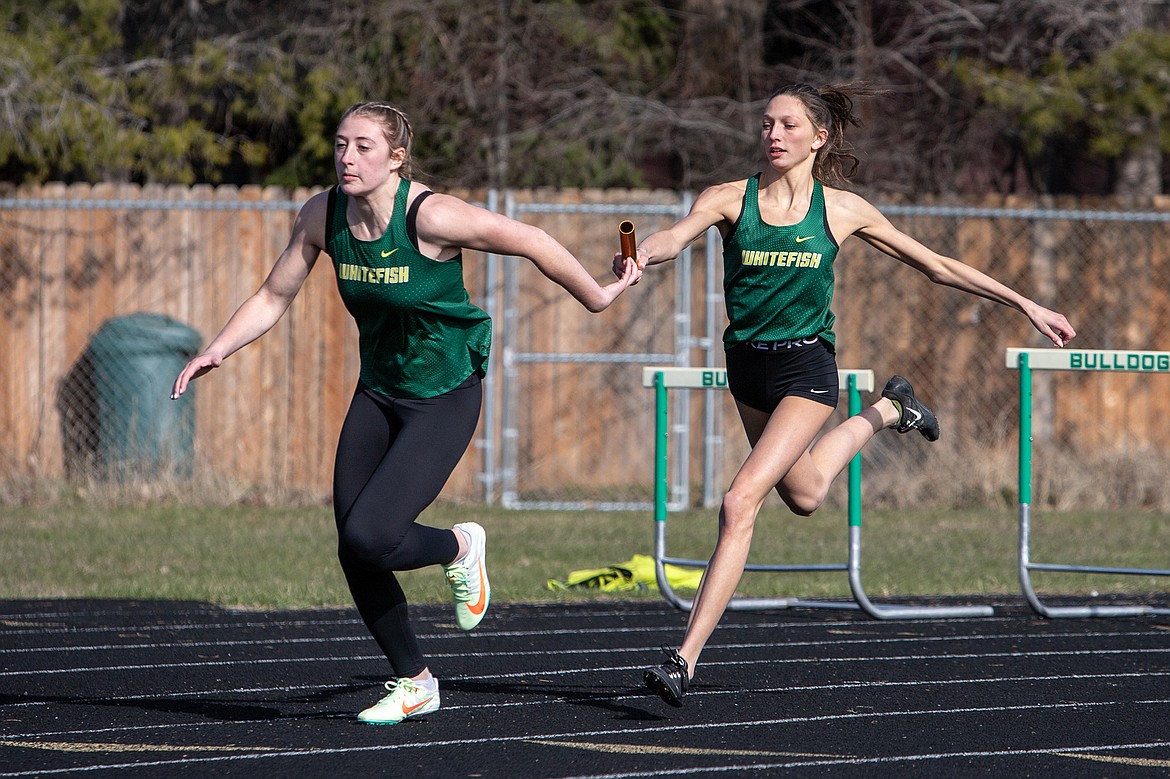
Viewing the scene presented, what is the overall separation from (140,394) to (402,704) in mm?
8460

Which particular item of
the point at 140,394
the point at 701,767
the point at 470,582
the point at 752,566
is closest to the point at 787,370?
the point at 470,582

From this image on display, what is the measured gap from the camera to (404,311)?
5.16 meters

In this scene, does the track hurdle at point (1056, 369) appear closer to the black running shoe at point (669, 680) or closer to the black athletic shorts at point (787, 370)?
the black athletic shorts at point (787, 370)

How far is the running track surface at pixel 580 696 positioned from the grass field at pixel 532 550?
695 mm

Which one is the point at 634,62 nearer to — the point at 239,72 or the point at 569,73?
the point at 569,73

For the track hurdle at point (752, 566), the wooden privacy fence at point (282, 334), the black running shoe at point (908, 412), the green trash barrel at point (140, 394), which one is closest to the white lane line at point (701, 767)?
the black running shoe at point (908, 412)

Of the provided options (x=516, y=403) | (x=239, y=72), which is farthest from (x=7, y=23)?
(x=516, y=403)

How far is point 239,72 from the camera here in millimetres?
16172

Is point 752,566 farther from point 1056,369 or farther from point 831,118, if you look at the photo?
point 831,118

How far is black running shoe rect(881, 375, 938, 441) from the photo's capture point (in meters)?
6.99

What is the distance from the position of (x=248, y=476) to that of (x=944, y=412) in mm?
6339

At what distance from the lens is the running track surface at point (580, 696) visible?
15.8ft

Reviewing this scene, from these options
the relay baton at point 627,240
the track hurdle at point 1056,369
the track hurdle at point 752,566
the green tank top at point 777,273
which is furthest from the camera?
the track hurdle at point 752,566

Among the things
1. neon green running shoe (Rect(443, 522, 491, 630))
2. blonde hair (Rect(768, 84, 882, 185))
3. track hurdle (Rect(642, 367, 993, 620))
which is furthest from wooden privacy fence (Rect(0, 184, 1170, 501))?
neon green running shoe (Rect(443, 522, 491, 630))
